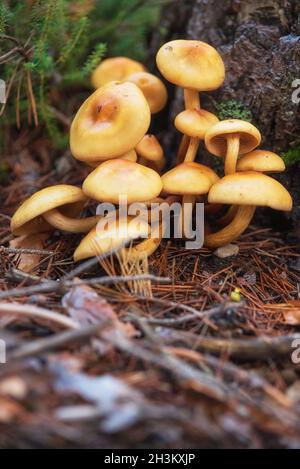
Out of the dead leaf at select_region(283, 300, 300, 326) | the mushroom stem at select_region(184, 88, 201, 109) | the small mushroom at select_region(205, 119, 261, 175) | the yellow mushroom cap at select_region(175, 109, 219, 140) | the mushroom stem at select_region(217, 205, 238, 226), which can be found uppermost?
the mushroom stem at select_region(184, 88, 201, 109)

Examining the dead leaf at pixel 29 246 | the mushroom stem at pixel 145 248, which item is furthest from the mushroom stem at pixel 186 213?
the dead leaf at pixel 29 246

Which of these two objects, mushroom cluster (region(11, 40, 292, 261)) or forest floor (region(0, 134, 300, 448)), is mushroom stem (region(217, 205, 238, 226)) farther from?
forest floor (region(0, 134, 300, 448))

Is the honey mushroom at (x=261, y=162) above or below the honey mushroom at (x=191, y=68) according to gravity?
below

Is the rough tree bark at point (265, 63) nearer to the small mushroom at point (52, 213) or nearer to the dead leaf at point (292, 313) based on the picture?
the dead leaf at point (292, 313)

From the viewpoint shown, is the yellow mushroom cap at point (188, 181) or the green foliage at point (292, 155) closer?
the yellow mushroom cap at point (188, 181)

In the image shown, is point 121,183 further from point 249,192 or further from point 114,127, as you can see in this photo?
point 249,192

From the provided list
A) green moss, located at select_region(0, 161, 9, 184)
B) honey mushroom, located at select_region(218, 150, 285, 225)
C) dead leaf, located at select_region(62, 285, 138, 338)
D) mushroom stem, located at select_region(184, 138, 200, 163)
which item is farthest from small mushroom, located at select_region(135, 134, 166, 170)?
green moss, located at select_region(0, 161, 9, 184)
